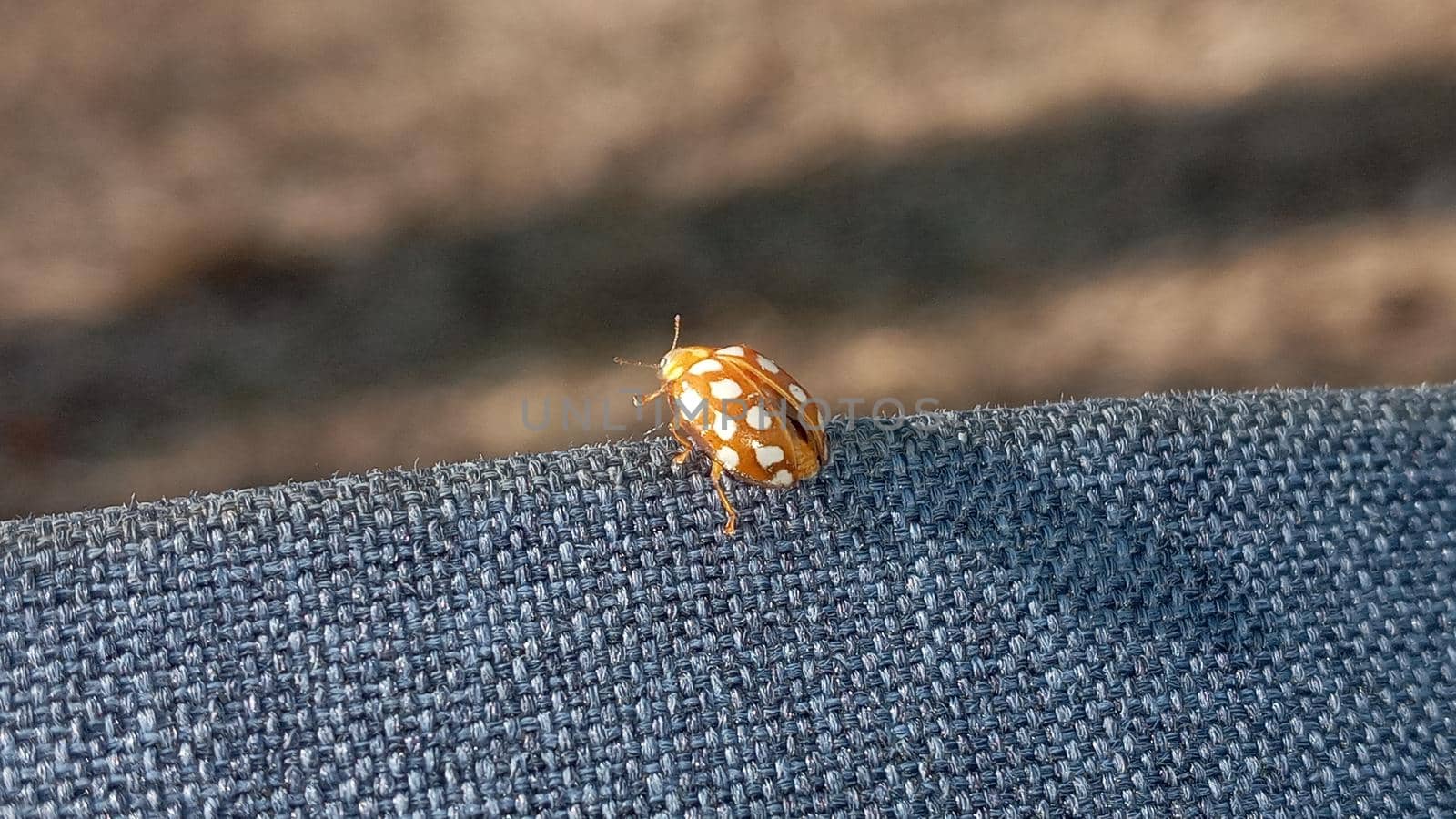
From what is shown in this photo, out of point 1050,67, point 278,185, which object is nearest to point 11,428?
point 278,185

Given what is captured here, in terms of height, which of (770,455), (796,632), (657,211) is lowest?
(796,632)

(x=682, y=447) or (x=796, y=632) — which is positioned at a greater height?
(x=682, y=447)

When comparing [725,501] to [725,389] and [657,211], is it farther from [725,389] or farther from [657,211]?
[657,211]

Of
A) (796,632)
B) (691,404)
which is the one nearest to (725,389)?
(691,404)

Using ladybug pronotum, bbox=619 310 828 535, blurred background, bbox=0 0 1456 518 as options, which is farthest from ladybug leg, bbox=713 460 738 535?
blurred background, bbox=0 0 1456 518

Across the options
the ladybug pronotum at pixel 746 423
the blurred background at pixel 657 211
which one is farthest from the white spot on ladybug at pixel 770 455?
the blurred background at pixel 657 211
